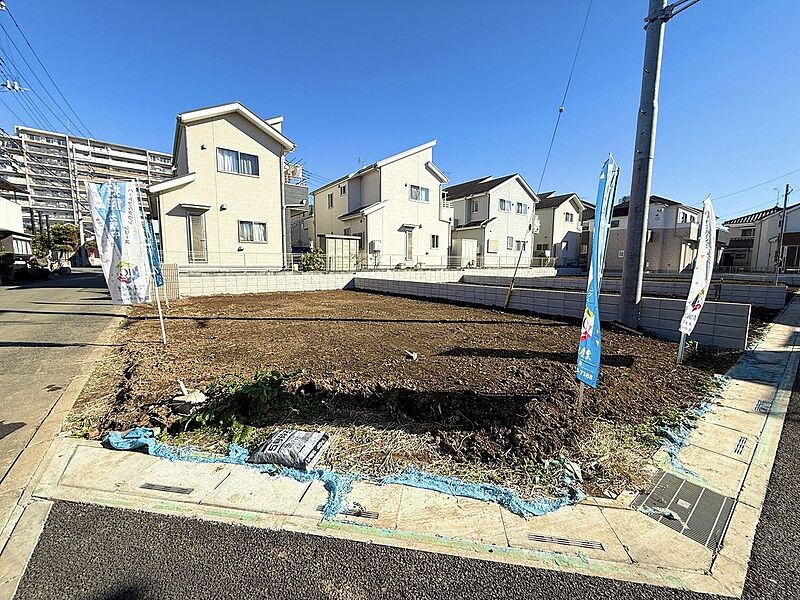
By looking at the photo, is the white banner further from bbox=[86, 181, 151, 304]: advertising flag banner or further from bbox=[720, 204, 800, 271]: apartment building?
bbox=[720, 204, 800, 271]: apartment building

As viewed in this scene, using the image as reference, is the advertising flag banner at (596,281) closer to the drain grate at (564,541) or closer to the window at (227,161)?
the drain grate at (564,541)

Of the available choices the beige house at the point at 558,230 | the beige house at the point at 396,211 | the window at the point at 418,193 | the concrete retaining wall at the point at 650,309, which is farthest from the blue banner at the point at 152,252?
the beige house at the point at 558,230

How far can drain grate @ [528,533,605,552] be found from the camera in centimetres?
188

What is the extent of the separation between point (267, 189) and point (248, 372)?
14.5m

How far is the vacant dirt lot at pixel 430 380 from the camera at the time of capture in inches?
112

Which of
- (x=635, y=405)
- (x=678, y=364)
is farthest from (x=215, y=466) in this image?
(x=678, y=364)

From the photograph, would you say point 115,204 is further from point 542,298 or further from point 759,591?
point 542,298

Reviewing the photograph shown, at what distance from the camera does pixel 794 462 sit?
258 cm

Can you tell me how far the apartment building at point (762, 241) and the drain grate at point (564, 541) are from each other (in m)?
29.6

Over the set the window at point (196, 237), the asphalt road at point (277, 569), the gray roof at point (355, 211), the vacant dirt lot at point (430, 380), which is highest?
the gray roof at point (355, 211)

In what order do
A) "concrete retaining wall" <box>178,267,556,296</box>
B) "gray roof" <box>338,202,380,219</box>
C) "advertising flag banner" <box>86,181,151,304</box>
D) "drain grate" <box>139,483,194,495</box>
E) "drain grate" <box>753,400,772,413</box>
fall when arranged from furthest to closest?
"gray roof" <box>338,202,380,219</box>
"concrete retaining wall" <box>178,267,556,296</box>
"advertising flag banner" <box>86,181,151,304</box>
"drain grate" <box>753,400,772,413</box>
"drain grate" <box>139,483,194,495</box>

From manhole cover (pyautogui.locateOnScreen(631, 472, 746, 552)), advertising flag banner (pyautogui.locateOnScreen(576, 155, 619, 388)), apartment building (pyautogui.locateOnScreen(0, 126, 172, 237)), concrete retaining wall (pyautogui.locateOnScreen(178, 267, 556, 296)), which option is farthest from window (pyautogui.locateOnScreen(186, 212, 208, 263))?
apartment building (pyautogui.locateOnScreen(0, 126, 172, 237))

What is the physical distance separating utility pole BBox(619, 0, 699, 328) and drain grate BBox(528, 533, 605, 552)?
5.03 meters

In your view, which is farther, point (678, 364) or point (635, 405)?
point (678, 364)
